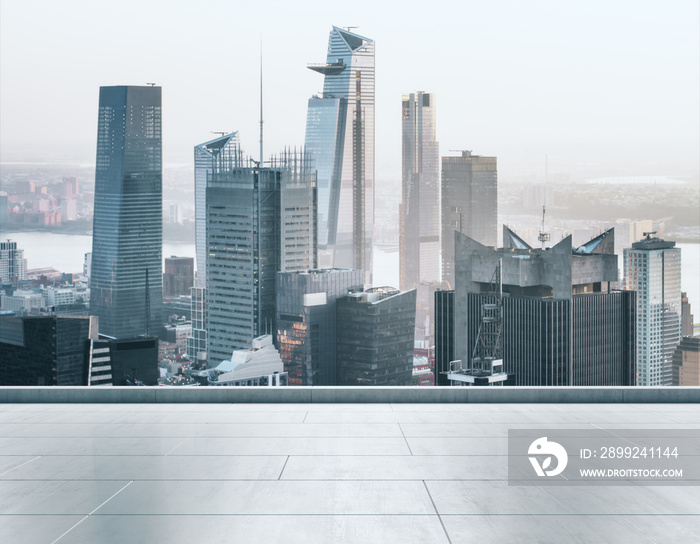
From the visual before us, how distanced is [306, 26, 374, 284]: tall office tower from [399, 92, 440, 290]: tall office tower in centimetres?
450

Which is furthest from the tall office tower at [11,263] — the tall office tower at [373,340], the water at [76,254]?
the tall office tower at [373,340]

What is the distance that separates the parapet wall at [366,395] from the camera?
15.0 ft

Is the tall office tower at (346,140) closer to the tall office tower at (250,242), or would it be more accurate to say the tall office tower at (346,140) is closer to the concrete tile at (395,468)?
the tall office tower at (250,242)

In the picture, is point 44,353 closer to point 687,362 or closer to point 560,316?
point 560,316

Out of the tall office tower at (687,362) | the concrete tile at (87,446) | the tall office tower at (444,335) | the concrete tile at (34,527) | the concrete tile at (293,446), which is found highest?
the concrete tile at (293,446)

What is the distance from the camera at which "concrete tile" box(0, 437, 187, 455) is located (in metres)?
3.55

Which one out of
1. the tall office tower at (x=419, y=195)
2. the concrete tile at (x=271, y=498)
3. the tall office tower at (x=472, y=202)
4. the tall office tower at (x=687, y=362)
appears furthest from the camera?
the tall office tower at (x=419, y=195)

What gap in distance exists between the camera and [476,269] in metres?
48.7

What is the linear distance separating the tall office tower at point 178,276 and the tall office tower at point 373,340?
2545 cm

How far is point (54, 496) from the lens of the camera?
2.95 m

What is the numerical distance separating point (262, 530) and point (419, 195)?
11551 centimetres

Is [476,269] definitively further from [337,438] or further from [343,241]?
[343,241]

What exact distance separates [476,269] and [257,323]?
22.1m

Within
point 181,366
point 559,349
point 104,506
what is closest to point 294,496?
point 104,506
